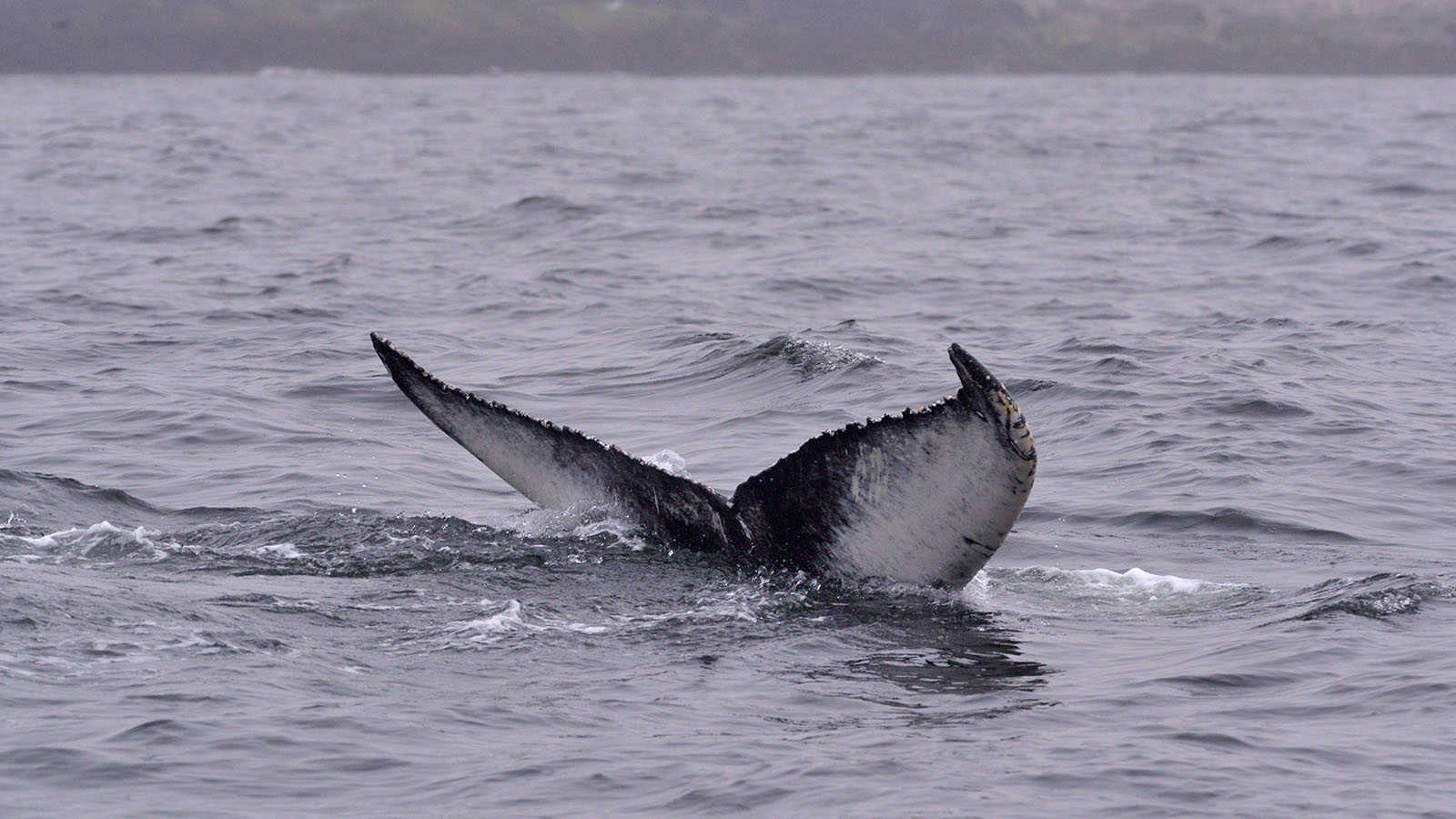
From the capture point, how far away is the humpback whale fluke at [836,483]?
20.5 ft

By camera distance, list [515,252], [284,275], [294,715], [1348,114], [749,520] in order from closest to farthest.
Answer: [294,715] < [749,520] < [284,275] < [515,252] < [1348,114]

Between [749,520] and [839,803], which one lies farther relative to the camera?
[749,520]

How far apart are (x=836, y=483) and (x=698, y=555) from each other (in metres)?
1.12

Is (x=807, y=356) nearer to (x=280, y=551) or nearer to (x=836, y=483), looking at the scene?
(x=280, y=551)

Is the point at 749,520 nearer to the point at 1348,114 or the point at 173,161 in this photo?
the point at 173,161

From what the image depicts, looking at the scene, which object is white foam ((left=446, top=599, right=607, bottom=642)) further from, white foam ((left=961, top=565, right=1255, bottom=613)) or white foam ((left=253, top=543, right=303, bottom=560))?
white foam ((left=961, top=565, right=1255, bottom=613))

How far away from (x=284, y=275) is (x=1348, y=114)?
5025 centimetres

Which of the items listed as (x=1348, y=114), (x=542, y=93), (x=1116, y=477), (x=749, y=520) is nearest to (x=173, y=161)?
(x=1116, y=477)

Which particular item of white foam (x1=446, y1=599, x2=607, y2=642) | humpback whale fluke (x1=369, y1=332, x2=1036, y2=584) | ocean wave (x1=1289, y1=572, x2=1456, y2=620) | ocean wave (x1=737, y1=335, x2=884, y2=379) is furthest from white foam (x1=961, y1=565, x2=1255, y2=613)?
ocean wave (x1=737, y1=335, x2=884, y2=379)

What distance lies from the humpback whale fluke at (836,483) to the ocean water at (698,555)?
0.18 metres

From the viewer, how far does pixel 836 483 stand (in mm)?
6766

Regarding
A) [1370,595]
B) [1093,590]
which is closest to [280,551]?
[1093,590]

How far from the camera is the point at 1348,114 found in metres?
61.8

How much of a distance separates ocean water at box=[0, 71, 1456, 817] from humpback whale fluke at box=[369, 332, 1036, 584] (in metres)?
0.18
